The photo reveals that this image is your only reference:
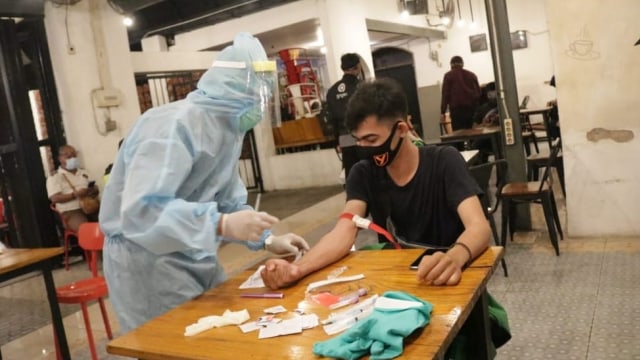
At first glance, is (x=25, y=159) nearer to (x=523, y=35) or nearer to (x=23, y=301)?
(x=23, y=301)

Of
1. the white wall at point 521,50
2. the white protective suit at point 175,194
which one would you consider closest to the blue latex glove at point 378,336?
the white protective suit at point 175,194

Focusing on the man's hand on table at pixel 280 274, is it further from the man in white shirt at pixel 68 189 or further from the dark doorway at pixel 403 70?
the dark doorway at pixel 403 70

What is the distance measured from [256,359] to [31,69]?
5.32 metres

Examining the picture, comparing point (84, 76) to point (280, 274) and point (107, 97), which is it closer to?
point (107, 97)

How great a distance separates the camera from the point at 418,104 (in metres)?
11.3

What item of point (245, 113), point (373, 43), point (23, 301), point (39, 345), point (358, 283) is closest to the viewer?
point (358, 283)

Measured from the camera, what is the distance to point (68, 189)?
5.13 metres

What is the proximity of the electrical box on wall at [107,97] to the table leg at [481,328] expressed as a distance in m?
4.98

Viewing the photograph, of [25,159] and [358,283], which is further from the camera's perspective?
[25,159]

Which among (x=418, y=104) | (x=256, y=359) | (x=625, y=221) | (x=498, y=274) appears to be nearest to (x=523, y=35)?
(x=418, y=104)

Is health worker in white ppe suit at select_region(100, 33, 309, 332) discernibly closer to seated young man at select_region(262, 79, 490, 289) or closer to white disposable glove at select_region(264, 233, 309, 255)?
white disposable glove at select_region(264, 233, 309, 255)

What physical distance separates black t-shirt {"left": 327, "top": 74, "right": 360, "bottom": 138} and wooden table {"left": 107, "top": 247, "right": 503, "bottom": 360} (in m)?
3.22

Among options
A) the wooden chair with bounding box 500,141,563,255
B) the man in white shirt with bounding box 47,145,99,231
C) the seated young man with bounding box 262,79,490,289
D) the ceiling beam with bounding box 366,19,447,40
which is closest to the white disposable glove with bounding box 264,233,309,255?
the seated young man with bounding box 262,79,490,289

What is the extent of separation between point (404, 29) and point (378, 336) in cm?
816
